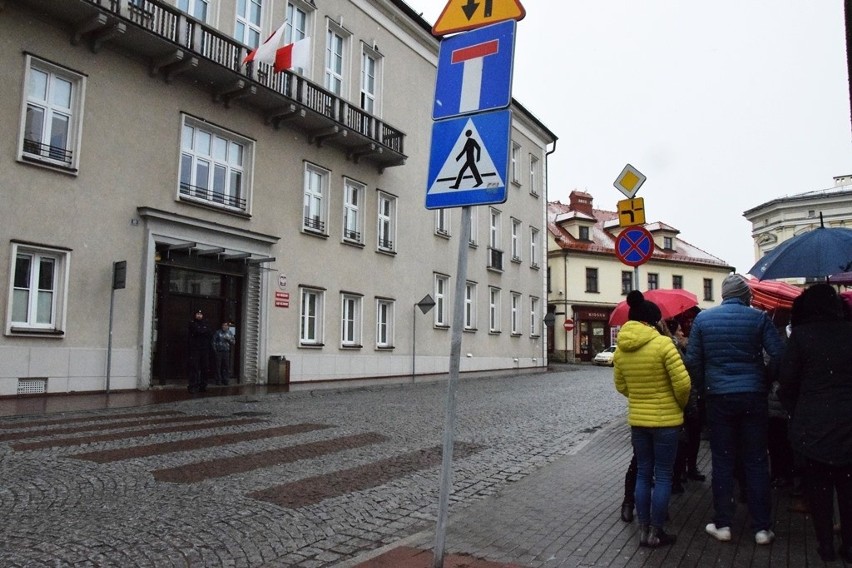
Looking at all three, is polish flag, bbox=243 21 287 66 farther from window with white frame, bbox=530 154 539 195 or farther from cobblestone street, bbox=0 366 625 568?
window with white frame, bbox=530 154 539 195

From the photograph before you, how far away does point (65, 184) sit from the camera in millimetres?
14875

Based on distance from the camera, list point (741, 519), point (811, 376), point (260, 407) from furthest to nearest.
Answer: point (260, 407), point (741, 519), point (811, 376)

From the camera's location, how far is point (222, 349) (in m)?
17.6

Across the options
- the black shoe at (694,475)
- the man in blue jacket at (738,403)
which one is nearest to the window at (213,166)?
the black shoe at (694,475)

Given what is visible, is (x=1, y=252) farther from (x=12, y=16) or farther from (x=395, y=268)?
(x=395, y=268)

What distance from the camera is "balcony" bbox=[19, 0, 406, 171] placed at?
594 inches

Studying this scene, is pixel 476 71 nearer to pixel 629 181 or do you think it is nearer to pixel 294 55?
pixel 629 181

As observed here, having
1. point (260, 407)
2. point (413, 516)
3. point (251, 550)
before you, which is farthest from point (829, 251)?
point (260, 407)

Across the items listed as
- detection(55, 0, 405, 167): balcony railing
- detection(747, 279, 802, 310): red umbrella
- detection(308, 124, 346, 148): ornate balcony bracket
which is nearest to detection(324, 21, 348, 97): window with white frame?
detection(55, 0, 405, 167): balcony railing

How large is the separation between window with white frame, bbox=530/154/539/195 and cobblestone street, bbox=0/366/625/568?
2699cm

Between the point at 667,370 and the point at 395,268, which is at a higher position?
the point at 395,268

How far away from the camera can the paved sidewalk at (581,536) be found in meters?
4.54

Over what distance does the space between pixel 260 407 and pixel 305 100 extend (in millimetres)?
10724

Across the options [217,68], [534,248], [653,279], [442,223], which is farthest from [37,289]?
[653,279]
